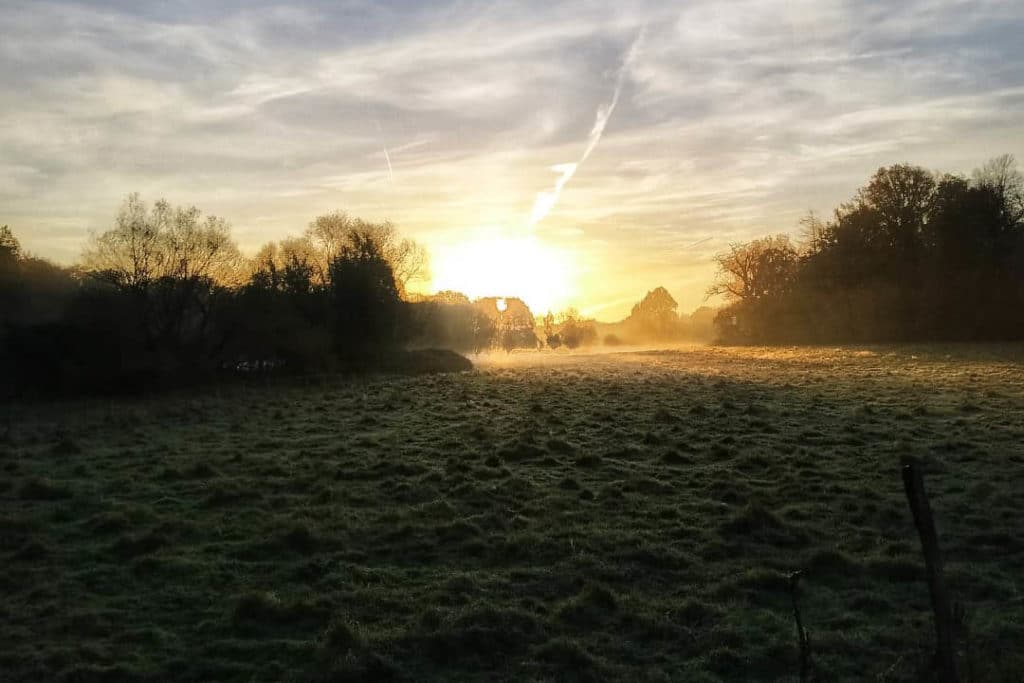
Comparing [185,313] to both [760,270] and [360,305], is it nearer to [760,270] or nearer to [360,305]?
[360,305]

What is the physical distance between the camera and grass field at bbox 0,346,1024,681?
24.1 feet

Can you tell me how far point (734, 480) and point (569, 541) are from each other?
15.4 feet

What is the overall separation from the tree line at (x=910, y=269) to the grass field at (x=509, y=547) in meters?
39.0

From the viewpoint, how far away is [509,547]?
34.6ft

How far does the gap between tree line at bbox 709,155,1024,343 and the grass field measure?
1535 inches

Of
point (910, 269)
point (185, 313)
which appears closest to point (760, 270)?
point (910, 269)

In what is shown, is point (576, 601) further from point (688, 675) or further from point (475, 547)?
point (475, 547)

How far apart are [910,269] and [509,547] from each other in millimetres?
59061

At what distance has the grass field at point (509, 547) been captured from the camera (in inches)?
289

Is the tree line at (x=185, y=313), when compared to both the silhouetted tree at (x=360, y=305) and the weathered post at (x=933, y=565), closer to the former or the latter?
the silhouetted tree at (x=360, y=305)

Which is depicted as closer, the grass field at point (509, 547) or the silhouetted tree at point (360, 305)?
the grass field at point (509, 547)

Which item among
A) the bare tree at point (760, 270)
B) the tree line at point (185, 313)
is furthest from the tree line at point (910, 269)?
the tree line at point (185, 313)

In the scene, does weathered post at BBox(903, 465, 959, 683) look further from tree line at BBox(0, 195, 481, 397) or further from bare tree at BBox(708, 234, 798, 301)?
bare tree at BBox(708, 234, 798, 301)

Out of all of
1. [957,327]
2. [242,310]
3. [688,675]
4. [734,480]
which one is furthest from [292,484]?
[957,327]
